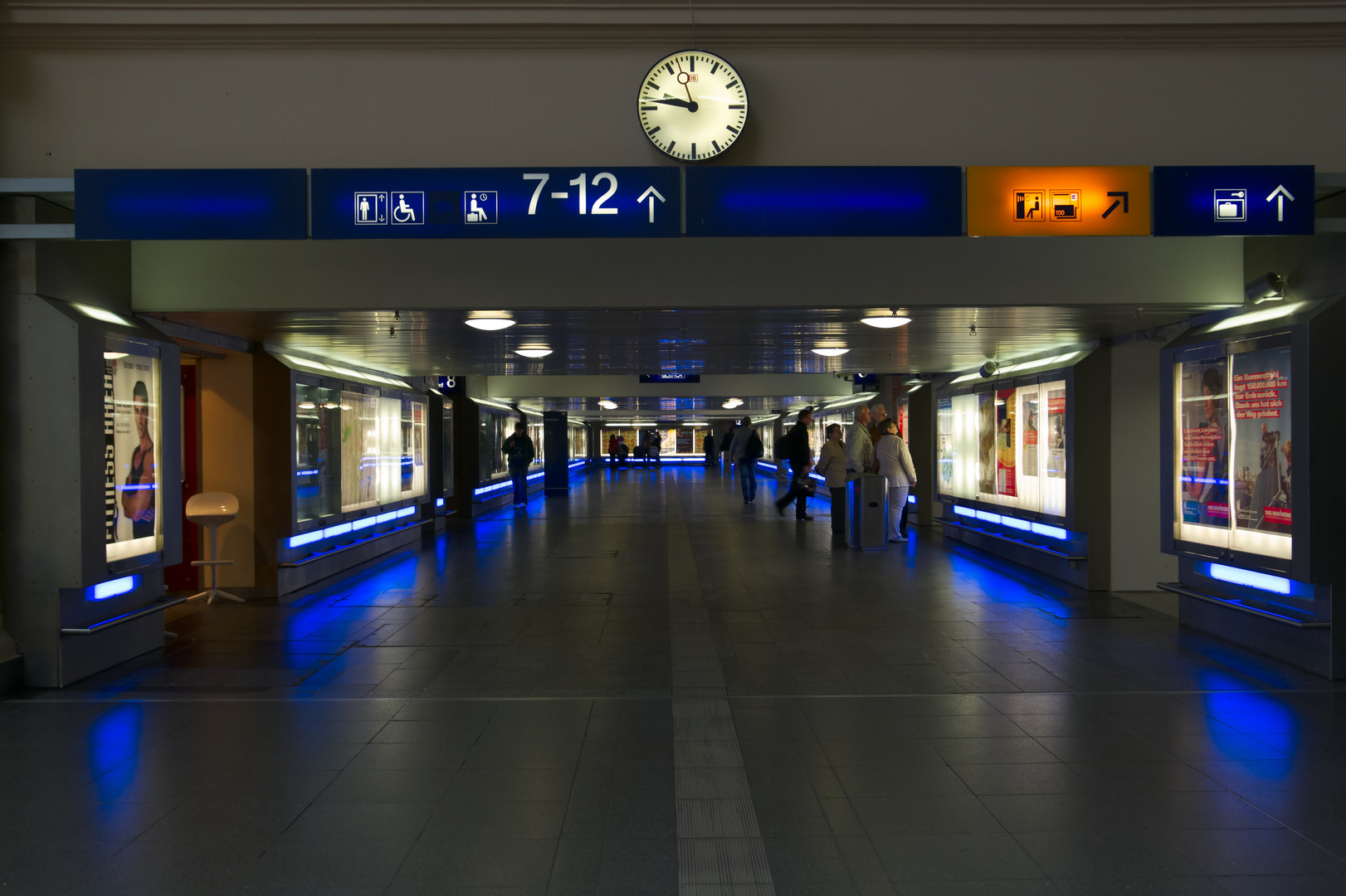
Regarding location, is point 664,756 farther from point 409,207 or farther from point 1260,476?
point 1260,476

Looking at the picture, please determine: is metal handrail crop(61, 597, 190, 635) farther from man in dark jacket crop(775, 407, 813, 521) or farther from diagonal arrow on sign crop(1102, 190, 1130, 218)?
man in dark jacket crop(775, 407, 813, 521)

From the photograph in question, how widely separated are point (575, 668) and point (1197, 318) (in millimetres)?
5832

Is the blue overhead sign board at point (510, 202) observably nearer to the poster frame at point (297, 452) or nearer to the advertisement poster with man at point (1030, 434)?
the poster frame at point (297, 452)

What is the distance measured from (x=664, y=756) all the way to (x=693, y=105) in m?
3.73

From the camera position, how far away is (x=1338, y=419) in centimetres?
531

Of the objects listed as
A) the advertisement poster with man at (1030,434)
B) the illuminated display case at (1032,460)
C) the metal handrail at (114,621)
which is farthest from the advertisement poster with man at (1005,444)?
the metal handrail at (114,621)

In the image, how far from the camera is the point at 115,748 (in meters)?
4.20

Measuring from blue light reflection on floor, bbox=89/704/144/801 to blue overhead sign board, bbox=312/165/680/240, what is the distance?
2887 millimetres

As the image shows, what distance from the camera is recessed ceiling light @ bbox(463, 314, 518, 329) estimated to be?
23.2 ft

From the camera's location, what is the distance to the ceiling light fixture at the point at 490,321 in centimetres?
691

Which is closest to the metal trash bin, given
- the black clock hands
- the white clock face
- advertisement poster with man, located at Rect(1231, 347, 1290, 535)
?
advertisement poster with man, located at Rect(1231, 347, 1290, 535)

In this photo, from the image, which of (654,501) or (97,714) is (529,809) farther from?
(654,501)

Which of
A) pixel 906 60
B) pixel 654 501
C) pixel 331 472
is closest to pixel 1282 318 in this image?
pixel 906 60

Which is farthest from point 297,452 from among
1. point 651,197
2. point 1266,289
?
point 1266,289
